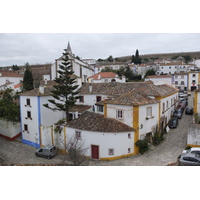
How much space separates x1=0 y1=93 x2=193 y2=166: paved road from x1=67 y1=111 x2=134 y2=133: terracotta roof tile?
2793 mm

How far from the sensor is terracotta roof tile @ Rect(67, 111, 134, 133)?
17.4 m

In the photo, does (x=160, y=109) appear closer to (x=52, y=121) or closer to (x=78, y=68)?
(x=52, y=121)

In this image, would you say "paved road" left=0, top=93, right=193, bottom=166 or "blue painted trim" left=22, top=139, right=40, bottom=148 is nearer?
"paved road" left=0, top=93, right=193, bottom=166

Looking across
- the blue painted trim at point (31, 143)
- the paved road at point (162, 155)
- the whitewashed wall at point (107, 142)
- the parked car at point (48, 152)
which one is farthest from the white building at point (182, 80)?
the parked car at point (48, 152)

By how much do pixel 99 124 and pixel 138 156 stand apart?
464 cm

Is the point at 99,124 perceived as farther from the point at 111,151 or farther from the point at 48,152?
the point at 48,152

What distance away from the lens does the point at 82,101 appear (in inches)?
1048

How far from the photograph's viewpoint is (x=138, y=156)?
1753cm

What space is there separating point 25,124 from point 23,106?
7.55 feet

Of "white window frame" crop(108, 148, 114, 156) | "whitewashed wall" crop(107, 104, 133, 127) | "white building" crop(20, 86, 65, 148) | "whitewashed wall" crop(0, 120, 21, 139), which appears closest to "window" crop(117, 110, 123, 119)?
"whitewashed wall" crop(107, 104, 133, 127)

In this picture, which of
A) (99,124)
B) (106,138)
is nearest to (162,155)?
(106,138)

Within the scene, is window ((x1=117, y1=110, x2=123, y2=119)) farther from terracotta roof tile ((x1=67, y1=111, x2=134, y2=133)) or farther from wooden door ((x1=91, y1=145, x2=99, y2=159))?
wooden door ((x1=91, y1=145, x2=99, y2=159))

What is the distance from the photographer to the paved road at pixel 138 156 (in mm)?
Answer: 16422

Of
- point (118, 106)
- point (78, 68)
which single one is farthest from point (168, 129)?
point (78, 68)
